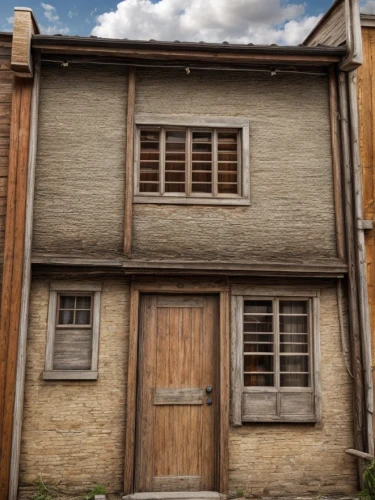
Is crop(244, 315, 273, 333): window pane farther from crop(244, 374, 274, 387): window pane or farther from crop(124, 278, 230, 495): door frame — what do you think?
crop(244, 374, 274, 387): window pane

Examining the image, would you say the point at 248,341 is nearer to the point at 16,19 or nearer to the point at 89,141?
the point at 89,141

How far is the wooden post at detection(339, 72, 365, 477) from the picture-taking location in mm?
6855

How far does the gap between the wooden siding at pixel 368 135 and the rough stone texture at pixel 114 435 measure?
4.91ft

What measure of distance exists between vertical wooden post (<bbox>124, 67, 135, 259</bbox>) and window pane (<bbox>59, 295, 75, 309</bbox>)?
3.53 ft

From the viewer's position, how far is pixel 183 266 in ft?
22.4

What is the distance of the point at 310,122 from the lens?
7492 millimetres

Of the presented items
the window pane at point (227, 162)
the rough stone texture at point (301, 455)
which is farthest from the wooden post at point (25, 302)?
the rough stone texture at point (301, 455)

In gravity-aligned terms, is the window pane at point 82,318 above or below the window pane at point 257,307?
below

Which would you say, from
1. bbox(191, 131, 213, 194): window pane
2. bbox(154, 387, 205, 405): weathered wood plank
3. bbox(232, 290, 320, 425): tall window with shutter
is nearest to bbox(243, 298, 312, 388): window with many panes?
bbox(232, 290, 320, 425): tall window with shutter

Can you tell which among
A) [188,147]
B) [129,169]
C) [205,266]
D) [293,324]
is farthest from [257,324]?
[129,169]

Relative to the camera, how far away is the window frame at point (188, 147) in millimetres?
7215

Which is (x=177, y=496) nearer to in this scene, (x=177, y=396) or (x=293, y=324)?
(x=177, y=396)

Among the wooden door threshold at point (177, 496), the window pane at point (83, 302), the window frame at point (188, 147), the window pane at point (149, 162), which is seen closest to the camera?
the wooden door threshold at point (177, 496)

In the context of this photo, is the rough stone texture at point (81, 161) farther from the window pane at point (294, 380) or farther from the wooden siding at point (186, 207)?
the window pane at point (294, 380)
